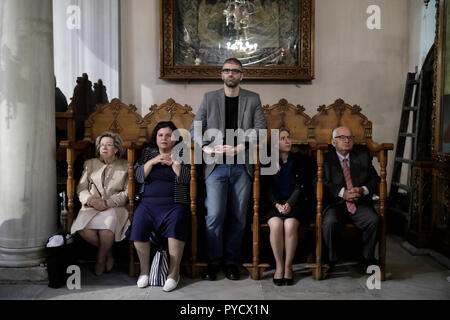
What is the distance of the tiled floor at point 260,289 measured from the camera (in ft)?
10.4

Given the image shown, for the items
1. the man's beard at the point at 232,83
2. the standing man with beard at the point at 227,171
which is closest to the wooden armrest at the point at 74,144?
the standing man with beard at the point at 227,171

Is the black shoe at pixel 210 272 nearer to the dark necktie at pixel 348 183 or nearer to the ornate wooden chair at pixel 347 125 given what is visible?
the ornate wooden chair at pixel 347 125

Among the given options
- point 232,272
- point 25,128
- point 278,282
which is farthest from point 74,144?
point 278,282

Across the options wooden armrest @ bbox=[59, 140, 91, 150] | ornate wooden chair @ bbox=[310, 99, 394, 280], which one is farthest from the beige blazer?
ornate wooden chair @ bbox=[310, 99, 394, 280]

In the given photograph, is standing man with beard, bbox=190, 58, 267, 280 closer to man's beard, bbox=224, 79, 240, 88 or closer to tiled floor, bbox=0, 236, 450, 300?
man's beard, bbox=224, 79, 240, 88

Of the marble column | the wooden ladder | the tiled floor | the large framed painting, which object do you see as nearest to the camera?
the tiled floor

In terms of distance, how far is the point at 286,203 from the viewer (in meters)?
3.53

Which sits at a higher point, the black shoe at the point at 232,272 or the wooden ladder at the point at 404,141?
the wooden ladder at the point at 404,141

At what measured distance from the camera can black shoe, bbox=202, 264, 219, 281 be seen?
351cm

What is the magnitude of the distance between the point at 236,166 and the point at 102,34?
322cm

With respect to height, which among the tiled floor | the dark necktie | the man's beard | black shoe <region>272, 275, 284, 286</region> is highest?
the man's beard

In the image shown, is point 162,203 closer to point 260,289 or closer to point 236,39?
point 260,289

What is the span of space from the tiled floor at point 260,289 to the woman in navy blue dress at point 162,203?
16 cm

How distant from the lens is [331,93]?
5.84 m
